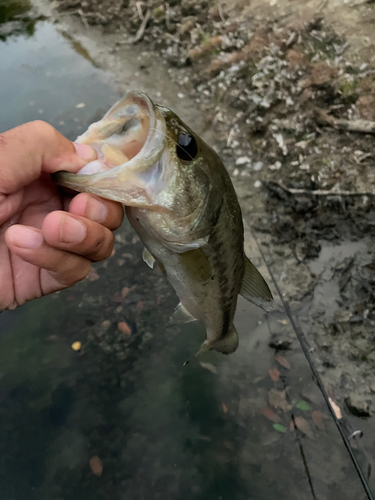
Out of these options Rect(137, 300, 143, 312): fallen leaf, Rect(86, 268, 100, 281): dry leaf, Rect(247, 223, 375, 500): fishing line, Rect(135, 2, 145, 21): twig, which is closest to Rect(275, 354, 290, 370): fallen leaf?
Rect(247, 223, 375, 500): fishing line

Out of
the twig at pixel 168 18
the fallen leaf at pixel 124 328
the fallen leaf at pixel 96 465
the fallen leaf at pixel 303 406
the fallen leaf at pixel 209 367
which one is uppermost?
the twig at pixel 168 18

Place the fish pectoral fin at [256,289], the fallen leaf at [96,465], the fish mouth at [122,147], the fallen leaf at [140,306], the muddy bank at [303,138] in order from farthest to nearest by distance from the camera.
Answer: the fallen leaf at [140,306]
the muddy bank at [303,138]
the fallen leaf at [96,465]
the fish pectoral fin at [256,289]
the fish mouth at [122,147]

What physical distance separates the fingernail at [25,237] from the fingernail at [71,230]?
0.29ft

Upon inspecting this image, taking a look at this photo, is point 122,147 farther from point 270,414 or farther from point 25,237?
point 270,414

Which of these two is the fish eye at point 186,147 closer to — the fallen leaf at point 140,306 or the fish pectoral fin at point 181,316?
the fish pectoral fin at point 181,316

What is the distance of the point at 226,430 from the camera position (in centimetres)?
248

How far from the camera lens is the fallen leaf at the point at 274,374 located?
2.64m

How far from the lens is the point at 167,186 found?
122 cm

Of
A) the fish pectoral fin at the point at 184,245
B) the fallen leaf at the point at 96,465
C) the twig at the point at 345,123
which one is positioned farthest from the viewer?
the twig at the point at 345,123

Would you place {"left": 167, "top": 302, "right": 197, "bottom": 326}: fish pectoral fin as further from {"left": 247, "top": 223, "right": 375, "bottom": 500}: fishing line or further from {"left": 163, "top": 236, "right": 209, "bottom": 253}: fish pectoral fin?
{"left": 247, "top": 223, "right": 375, "bottom": 500}: fishing line

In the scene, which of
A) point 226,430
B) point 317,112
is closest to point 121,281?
point 226,430

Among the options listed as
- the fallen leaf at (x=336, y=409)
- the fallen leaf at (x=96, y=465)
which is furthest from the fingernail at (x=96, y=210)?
the fallen leaf at (x=336, y=409)

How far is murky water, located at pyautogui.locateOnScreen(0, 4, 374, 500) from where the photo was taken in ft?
7.54

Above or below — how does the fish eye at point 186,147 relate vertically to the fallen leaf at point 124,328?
above
